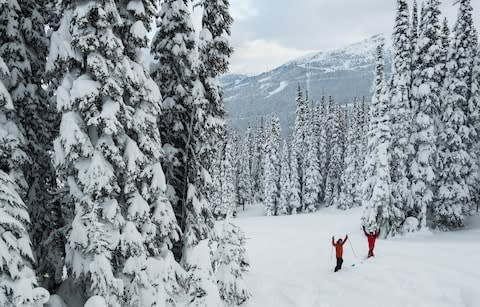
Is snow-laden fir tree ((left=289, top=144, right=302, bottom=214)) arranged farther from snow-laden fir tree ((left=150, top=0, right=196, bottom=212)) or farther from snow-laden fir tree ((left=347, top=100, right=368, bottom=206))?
snow-laden fir tree ((left=150, top=0, right=196, bottom=212))

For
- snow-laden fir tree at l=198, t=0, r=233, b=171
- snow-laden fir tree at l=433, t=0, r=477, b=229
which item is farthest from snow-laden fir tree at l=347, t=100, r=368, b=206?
snow-laden fir tree at l=198, t=0, r=233, b=171

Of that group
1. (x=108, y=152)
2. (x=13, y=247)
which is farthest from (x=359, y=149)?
(x=13, y=247)

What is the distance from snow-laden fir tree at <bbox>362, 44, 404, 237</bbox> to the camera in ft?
98.5

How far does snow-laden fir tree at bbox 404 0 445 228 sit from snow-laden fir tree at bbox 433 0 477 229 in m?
0.82

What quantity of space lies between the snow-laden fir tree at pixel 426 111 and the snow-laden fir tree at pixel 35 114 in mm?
26329

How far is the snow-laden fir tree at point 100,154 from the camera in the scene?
1052 cm

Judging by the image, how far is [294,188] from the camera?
225 ft

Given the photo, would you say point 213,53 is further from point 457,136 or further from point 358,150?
point 358,150

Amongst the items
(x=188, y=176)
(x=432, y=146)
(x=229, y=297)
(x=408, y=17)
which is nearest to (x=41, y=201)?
(x=188, y=176)

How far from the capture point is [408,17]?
32281mm

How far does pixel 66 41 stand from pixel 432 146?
93.2ft

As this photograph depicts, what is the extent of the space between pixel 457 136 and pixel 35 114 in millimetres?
29580

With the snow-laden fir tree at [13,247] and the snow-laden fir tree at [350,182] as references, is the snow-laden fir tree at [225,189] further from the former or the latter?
the snow-laden fir tree at [13,247]

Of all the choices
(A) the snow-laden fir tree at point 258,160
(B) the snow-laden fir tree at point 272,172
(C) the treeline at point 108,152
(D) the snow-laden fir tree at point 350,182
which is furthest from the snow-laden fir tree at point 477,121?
(A) the snow-laden fir tree at point 258,160
